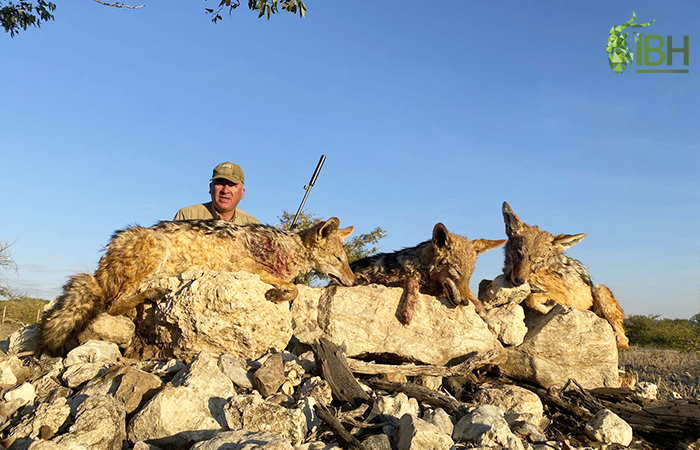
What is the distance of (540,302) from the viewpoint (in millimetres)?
7547

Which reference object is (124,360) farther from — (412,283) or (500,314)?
(500,314)

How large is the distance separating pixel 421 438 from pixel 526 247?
14.0ft

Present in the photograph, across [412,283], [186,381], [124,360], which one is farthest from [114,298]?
[412,283]

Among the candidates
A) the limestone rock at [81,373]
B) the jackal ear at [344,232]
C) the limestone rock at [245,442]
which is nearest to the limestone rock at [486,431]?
the limestone rock at [245,442]

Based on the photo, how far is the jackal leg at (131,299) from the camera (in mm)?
6125

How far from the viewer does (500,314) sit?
7.14 metres

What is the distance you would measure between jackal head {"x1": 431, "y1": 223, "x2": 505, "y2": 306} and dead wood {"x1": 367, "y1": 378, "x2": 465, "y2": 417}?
1751 mm

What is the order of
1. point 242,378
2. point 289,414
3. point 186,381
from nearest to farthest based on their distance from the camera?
point 289,414, point 186,381, point 242,378

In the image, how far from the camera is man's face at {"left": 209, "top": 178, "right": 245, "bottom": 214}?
10867mm

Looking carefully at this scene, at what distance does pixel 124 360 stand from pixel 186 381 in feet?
5.45

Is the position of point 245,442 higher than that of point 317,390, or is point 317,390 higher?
point 317,390

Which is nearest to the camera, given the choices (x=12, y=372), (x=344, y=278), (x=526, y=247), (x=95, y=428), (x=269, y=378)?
(x=95, y=428)

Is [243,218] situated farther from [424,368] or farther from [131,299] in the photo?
[424,368]

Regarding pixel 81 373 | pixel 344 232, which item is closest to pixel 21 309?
pixel 344 232
